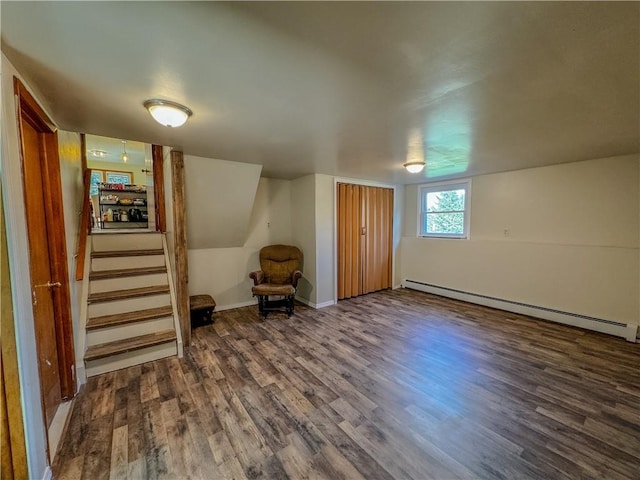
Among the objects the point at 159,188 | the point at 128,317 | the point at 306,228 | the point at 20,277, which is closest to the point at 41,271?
the point at 20,277

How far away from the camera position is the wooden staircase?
252 centimetres

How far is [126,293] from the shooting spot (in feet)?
9.41

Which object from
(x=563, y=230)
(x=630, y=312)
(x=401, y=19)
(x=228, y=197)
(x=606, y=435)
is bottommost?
(x=606, y=435)

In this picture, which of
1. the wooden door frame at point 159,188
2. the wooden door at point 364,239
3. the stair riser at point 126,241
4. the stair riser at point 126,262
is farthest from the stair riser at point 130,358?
the wooden door at point 364,239

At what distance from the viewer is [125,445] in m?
1.65

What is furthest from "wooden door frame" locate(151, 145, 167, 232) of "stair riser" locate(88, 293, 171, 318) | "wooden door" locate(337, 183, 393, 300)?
"wooden door" locate(337, 183, 393, 300)

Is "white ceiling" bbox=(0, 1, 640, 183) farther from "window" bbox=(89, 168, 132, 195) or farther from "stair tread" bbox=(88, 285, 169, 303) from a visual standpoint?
"window" bbox=(89, 168, 132, 195)

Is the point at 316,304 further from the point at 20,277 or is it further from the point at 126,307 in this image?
the point at 20,277

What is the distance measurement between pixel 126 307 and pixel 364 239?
3.71 m

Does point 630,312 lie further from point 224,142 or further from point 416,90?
point 224,142

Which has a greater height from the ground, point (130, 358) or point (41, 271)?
point (41, 271)

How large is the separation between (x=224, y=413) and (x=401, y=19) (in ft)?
8.45

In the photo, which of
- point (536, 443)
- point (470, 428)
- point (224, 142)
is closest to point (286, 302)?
point (224, 142)

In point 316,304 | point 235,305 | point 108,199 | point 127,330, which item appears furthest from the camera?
point 108,199
